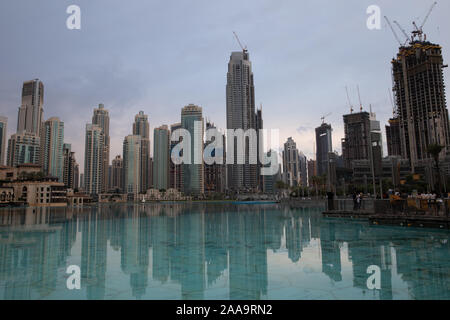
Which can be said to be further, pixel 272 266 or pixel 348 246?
pixel 348 246

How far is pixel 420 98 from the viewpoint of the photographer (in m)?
161

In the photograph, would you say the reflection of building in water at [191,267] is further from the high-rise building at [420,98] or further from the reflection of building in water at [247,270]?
the high-rise building at [420,98]

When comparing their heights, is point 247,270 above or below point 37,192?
below

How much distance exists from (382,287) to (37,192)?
149271 mm

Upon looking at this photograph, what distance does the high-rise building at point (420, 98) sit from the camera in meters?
153

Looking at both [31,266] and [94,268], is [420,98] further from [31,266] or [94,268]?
[31,266]

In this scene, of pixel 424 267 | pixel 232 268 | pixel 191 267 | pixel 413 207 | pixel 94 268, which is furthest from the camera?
pixel 413 207

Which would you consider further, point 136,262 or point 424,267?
point 136,262

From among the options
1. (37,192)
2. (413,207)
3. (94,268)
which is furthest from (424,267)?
(37,192)

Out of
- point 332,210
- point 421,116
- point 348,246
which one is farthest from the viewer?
point 421,116
